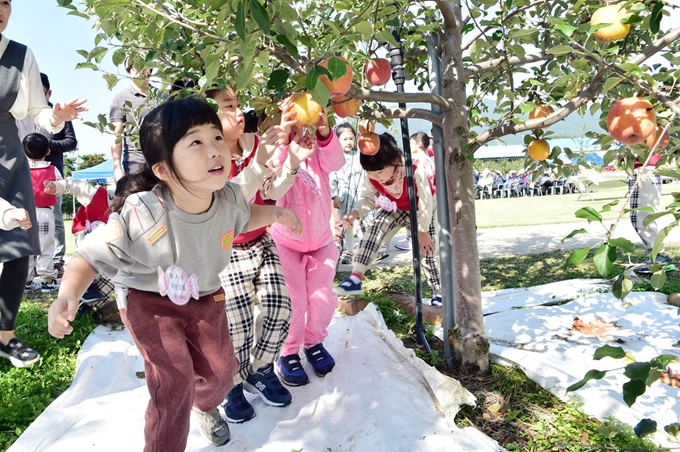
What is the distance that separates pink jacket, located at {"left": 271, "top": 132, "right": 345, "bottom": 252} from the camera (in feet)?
7.92

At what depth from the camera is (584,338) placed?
8.57ft

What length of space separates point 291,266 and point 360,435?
2.88 ft

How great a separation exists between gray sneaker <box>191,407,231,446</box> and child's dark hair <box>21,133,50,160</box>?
10.2 feet

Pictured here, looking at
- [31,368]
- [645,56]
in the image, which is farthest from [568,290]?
[31,368]

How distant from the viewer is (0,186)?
2.35m

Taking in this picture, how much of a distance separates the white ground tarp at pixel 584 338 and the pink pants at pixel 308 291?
2.64ft

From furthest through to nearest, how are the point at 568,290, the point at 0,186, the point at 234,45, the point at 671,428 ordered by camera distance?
the point at 568,290
the point at 0,186
the point at 234,45
the point at 671,428

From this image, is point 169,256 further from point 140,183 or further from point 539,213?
point 539,213

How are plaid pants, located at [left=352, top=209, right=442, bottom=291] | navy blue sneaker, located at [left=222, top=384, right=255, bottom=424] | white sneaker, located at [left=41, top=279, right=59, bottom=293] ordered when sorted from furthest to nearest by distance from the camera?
white sneaker, located at [left=41, top=279, right=59, bottom=293] < plaid pants, located at [left=352, top=209, right=442, bottom=291] < navy blue sneaker, located at [left=222, top=384, right=255, bottom=424]

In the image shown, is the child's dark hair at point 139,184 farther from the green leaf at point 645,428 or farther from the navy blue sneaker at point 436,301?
the navy blue sneaker at point 436,301

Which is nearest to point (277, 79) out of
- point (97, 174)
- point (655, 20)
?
point (655, 20)

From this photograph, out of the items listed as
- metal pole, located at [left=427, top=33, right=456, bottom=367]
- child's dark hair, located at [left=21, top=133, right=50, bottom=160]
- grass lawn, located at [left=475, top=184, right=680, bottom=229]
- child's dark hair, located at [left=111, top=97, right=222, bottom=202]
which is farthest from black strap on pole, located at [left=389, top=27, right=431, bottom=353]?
child's dark hair, located at [left=21, top=133, right=50, bottom=160]

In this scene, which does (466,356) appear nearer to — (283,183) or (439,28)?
(283,183)

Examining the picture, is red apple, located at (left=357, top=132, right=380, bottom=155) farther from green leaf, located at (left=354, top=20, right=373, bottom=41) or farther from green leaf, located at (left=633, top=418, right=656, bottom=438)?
green leaf, located at (left=633, top=418, right=656, bottom=438)
